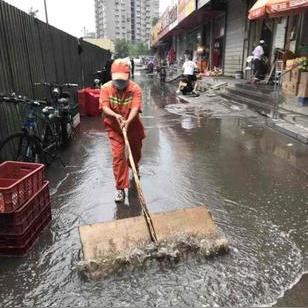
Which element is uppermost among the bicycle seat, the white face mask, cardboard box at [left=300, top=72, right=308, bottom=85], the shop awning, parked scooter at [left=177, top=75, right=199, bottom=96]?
the shop awning

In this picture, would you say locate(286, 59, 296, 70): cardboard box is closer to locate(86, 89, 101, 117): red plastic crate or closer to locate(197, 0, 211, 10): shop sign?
locate(86, 89, 101, 117): red plastic crate

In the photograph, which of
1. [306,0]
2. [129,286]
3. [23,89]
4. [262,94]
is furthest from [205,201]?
[262,94]

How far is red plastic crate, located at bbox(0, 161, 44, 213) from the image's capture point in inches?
130

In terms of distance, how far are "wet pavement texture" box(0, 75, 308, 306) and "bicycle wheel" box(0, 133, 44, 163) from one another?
0.48 m

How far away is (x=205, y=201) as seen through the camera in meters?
4.71

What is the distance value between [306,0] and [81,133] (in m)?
5.97

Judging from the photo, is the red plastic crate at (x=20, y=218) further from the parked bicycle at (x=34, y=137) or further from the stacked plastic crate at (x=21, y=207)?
the parked bicycle at (x=34, y=137)

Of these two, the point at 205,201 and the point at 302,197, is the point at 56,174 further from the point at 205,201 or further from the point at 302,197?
the point at 302,197

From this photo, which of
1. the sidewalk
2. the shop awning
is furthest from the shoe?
the shop awning

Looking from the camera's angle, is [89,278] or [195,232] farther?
[195,232]

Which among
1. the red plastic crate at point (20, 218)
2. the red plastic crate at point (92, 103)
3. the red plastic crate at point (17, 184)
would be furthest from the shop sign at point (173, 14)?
the red plastic crate at point (20, 218)

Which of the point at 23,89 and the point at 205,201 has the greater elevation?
the point at 23,89

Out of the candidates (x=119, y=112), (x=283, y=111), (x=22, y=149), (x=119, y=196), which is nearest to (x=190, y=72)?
(x=283, y=111)

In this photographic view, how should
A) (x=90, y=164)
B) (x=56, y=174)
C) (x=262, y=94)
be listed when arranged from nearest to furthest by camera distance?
1. (x=56, y=174)
2. (x=90, y=164)
3. (x=262, y=94)
